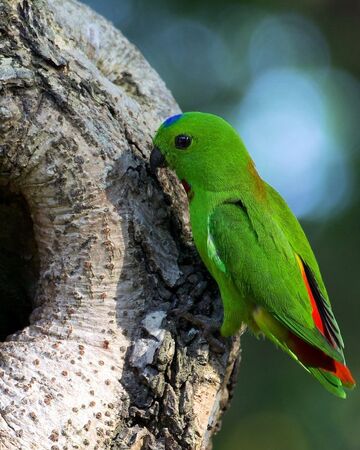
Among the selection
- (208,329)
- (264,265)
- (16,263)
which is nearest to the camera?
(208,329)

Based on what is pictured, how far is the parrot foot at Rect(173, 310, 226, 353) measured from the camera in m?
2.39

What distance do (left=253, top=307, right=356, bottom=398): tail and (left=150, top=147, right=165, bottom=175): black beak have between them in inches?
27.4

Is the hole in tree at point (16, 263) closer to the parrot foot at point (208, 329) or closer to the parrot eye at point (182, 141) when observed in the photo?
the parrot eye at point (182, 141)

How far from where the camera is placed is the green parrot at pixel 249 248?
2.44 meters

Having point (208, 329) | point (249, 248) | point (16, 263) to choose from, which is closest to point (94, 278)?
point (208, 329)

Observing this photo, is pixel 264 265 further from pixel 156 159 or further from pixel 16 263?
pixel 16 263

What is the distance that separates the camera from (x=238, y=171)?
2721mm

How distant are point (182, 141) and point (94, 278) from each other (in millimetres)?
673

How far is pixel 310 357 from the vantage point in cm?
243

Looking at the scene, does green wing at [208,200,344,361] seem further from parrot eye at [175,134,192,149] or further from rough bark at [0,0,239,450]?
parrot eye at [175,134,192,149]

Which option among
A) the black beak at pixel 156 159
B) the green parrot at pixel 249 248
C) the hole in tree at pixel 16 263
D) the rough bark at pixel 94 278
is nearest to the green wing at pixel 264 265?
the green parrot at pixel 249 248

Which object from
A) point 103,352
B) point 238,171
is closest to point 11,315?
point 103,352

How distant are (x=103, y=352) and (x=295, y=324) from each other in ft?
2.29

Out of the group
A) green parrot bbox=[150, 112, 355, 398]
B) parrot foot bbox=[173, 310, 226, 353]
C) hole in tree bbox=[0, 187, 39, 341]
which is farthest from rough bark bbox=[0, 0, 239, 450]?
hole in tree bbox=[0, 187, 39, 341]
